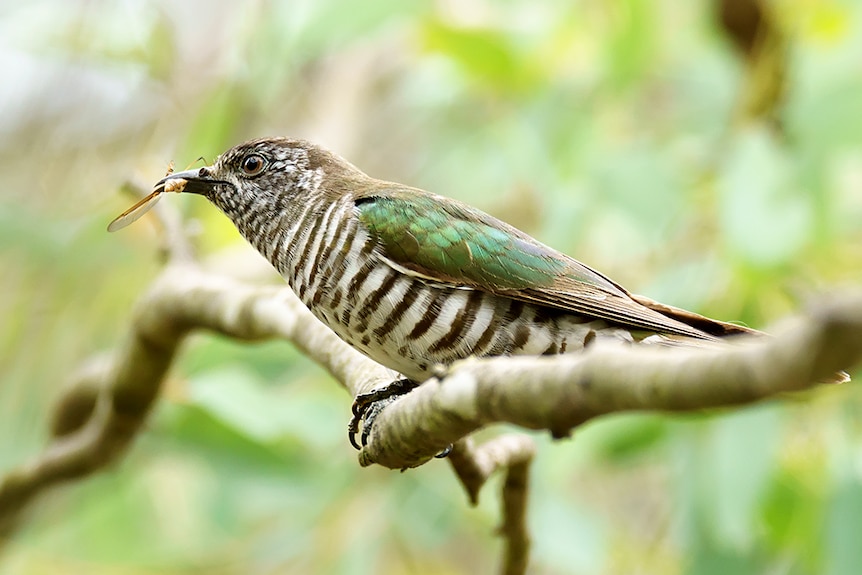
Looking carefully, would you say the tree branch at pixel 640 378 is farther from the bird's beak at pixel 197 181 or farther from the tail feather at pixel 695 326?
the bird's beak at pixel 197 181

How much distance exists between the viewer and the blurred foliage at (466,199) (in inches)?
132

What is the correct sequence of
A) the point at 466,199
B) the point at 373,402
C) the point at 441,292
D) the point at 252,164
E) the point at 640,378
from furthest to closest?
the point at 466,199 → the point at 252,164 → the point at 441,292 → the point at 373,402 → the point at 640,378

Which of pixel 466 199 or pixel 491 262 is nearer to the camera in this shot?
pixel 491 262

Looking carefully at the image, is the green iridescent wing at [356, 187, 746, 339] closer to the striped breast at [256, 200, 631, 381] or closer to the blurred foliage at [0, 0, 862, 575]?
the striped breast at [256, 200, 631, 381]

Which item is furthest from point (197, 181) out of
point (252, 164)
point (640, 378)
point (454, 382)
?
point (640, 378)

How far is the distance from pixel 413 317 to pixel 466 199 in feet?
10.4

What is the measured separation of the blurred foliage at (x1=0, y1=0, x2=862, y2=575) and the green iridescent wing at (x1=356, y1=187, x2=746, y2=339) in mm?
771

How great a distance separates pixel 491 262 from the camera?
2412 mm

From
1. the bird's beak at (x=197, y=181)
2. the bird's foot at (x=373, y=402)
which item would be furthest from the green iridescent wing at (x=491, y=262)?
the bird's beak at (x=197, y=181)

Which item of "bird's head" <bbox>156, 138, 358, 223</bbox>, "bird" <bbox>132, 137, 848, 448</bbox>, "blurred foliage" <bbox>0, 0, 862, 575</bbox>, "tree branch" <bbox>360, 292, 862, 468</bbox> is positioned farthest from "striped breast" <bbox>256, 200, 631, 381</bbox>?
"blurred foliage" <bbox>0, 0, 862, 575</bbox>

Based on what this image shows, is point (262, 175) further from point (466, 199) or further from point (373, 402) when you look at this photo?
point (466, 199)

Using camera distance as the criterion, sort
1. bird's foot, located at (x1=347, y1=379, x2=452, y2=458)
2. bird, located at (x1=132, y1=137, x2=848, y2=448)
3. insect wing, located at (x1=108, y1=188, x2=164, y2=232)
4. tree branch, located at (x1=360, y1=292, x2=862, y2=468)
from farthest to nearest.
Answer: insect wing, located at (x1=108, y1=188, x2=164, y2=232)
bird, located at (x1=132, y1=137, x2=848, y2=448)
bird's foot, located at (x1=347, y1=379, x2=452, y2=458)
tree branch, located at (x1=360, y1=292, x2=862, y2=468)

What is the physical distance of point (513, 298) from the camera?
92.6 inches

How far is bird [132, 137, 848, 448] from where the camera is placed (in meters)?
2.30
